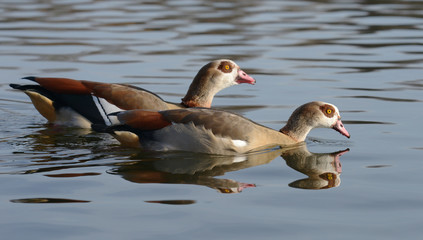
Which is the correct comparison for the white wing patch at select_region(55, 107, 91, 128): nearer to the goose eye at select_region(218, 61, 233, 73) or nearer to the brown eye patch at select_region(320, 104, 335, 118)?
the goose eye at select_region(218, 61, 233, 73)

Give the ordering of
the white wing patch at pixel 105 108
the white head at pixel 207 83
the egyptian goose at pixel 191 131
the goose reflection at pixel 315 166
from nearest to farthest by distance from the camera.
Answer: the goose reflection at pixel 315 166, the egyptian goose at pixel 191 131, the white wing patch at pixel 105 108, the white head at pixel 207 83

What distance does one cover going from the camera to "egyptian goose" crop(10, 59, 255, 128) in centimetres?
1116

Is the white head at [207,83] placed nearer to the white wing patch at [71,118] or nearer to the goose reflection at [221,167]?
the white wing patch at [71,118]

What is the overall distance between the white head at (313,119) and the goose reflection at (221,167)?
290 millimetres

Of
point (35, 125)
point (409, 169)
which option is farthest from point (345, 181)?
point (35, 125)

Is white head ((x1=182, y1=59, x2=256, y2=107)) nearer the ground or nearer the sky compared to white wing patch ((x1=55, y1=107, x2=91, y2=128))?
nearer the sky

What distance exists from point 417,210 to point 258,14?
1664 centimetres

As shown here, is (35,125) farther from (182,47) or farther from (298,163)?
(182,47)

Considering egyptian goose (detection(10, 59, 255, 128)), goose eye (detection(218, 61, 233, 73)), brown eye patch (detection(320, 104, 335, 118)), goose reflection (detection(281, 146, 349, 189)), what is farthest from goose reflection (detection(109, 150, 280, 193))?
goose eye (detection(218, 61, 233, 73))

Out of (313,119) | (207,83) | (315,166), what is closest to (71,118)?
(207,83)

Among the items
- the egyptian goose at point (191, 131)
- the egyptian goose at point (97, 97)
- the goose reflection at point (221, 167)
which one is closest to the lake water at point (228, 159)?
the goose reflection at point (221, 167)

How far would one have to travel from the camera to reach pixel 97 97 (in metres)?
11.3

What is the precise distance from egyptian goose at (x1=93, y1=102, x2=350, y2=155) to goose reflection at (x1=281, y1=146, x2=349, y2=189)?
0.41m

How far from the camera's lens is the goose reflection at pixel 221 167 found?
8.32 metres
